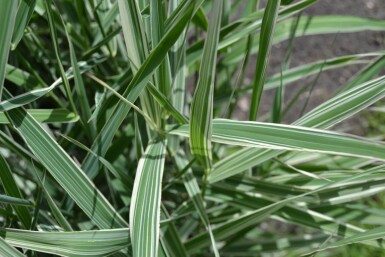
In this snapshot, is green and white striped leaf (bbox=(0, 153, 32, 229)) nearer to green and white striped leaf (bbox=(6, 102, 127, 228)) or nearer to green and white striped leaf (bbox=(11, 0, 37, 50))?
green and white striped leaf (bbox=(6, 102, 127, 228))

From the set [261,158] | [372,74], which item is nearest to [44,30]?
[261,158]

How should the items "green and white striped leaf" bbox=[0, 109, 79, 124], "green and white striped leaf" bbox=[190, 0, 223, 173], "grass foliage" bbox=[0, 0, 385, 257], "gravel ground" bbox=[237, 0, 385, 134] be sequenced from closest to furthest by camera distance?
"green and white striped leaf" bbox=[190, 0, 223, 173] < "grass foliage" bbox=[0, 0, 385, 257] < "green and white striped leaf" bbox=[0, 109, 79, 124] < "gravel ground" bbox=[237, 0, 385, 134]

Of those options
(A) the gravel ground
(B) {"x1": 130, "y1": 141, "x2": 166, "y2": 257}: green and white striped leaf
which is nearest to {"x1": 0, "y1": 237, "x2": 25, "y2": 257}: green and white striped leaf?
(B) {"x1": 130, "y1": 141, "x2": 166, "y2": 257}: green and white striped leaf

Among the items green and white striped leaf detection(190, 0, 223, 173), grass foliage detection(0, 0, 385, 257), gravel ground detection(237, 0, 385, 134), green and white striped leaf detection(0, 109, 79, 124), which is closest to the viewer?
green and white striped leaf detection(190, 0, 223, 173)

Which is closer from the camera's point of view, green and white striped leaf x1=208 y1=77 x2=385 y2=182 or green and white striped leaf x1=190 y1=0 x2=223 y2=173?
green and white striped leaf x1=190 y1=0 x2=223 y2=173

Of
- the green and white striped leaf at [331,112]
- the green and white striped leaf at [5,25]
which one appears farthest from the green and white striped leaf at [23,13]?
the green and white striped leaf at [331,112]

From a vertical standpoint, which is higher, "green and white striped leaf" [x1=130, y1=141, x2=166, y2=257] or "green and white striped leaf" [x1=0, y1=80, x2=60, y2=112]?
"green and white striped leaf" [x1=0, y1=80, x2=60, y2=112]

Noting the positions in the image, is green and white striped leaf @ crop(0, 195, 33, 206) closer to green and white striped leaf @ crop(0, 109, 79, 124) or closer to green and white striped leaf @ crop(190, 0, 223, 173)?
green and white striped leaf @ crop(0, 109, 79, 124)

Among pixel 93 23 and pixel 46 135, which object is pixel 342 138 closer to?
pixel 46 135

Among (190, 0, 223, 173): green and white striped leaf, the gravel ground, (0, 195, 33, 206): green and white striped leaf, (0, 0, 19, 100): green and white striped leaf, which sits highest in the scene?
the gravel ground
